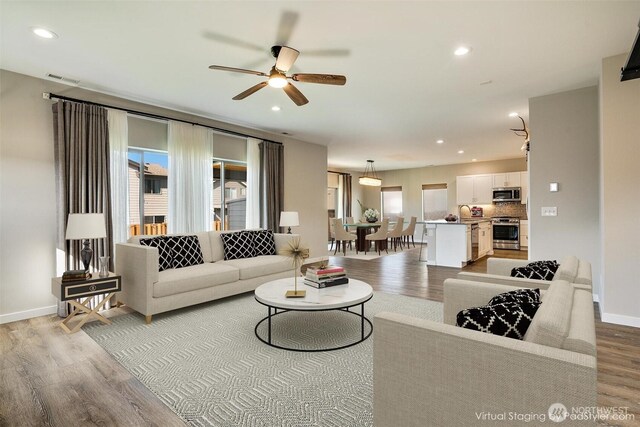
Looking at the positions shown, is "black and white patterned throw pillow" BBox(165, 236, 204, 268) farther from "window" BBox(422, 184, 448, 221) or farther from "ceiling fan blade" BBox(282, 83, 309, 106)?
"window" BBox(422, 184, 448, 221)

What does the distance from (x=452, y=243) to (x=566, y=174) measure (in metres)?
2.77

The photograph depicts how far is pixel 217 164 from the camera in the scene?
18.7 feet

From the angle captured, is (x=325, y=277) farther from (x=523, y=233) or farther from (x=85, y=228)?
(x=523, y=233)

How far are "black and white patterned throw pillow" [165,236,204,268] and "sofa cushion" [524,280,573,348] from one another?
3802mm

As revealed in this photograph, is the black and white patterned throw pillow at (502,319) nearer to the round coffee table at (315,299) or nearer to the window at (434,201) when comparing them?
the round coffee table at (315,299)

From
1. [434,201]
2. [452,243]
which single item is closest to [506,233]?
[434,201]

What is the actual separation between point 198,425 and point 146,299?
1.96 meters

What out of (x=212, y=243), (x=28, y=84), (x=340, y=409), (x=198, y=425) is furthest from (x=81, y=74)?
(x=340, y=409)

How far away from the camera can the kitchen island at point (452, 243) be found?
259 inches

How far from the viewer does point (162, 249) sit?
3895 millimetres

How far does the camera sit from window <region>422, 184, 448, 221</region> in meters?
10.9

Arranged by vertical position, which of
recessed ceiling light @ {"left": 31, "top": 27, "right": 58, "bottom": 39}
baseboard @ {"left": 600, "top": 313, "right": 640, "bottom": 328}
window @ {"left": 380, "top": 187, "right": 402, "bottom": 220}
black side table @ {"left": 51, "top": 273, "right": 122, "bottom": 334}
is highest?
recessed ceiling light @ {"left": 31, "top": 27, "right": 58, "bottom": 39}

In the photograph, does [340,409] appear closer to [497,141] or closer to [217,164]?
[217,164]

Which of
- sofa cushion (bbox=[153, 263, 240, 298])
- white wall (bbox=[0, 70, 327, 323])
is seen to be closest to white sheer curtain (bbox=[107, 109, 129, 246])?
white wall (bbox=[0, 70, 327, 323])
